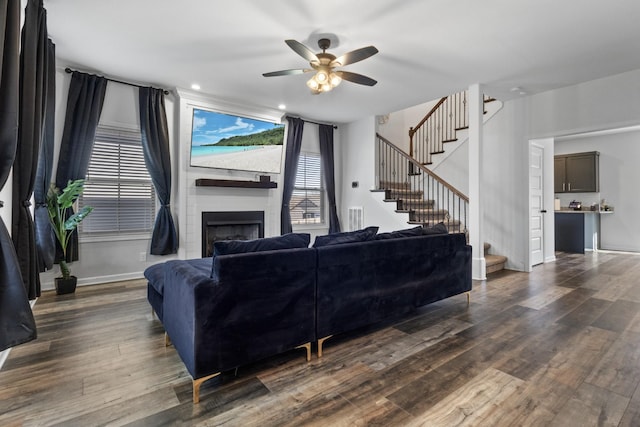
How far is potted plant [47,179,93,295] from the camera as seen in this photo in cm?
353

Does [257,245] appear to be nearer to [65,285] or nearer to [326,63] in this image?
[326,63]

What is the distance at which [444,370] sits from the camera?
204 cm

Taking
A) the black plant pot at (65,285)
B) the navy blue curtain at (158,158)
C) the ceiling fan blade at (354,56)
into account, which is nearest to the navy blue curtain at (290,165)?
the navy blue curtain at (158,158)

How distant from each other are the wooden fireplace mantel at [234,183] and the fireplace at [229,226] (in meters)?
0.46

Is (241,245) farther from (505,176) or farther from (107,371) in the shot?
(505,176)

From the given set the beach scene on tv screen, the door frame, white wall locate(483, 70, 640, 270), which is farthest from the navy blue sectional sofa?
the door frame

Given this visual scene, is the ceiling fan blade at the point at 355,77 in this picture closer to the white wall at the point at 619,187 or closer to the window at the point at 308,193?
the window at the point at 308,193

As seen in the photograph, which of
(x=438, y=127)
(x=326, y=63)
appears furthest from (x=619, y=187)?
(x=326, y=63)

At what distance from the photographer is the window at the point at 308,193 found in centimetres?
628

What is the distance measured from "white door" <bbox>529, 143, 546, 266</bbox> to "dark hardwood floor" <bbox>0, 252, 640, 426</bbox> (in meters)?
2.51

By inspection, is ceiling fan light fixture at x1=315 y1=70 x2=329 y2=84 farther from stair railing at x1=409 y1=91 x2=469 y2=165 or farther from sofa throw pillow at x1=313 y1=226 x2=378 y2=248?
stair railing at x1=409 y1=91 x2=469 y2=165

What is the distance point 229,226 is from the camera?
17.4ft

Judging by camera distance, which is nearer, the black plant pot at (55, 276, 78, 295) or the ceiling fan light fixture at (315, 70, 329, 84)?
the ceiling fan light fixture at (315, 70, 329, 84)

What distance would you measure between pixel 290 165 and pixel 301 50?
Answer: 3111 mm
